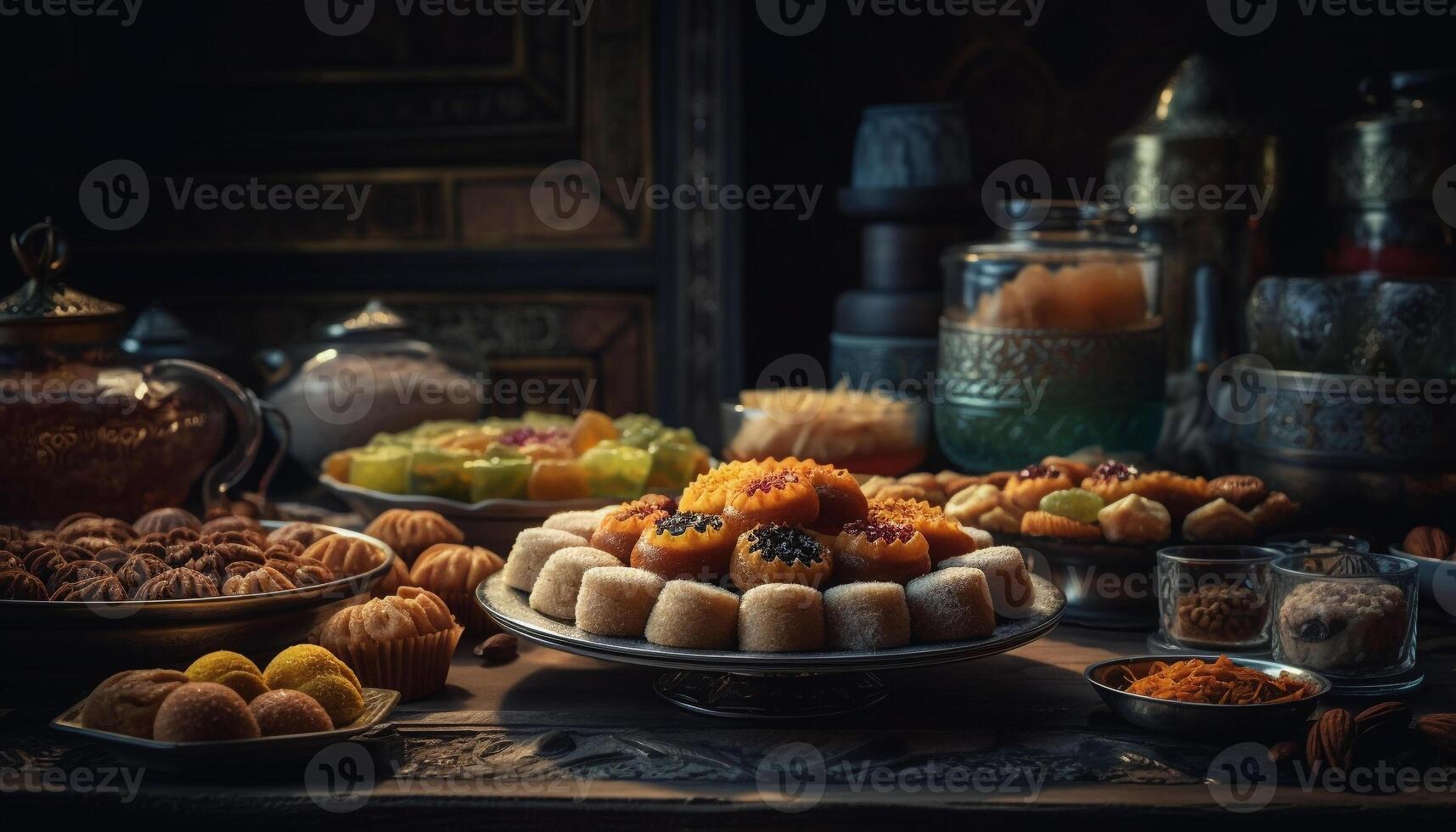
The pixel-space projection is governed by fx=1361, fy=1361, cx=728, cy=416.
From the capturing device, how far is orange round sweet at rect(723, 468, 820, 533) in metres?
1.35

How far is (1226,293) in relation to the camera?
2.65 meters

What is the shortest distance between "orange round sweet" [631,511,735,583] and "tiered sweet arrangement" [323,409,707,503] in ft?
1.58

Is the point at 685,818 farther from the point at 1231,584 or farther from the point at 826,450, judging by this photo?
the point at 826,450

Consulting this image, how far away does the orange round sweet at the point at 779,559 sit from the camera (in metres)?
1.29

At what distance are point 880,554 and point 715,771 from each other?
28cm

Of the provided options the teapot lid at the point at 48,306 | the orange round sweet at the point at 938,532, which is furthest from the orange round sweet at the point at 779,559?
the teapot lid at the point at 48,306

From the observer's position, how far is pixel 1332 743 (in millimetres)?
1143

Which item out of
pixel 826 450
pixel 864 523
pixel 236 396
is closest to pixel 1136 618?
pixel 864 523

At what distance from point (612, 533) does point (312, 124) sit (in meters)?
2.28

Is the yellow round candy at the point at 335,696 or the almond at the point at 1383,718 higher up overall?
the yellow round candy at the point at 335,696

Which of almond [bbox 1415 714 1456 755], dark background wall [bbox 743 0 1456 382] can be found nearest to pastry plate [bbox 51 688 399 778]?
almond [bbox 1415 714 1456 755]

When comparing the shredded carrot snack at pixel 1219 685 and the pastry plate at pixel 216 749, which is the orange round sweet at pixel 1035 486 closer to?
the shredded carrot snack at pixel 1219 685

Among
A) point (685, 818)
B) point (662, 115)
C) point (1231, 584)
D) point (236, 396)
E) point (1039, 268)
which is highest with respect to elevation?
point (662, 115)

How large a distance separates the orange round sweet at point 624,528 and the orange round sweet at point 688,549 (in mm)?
40
